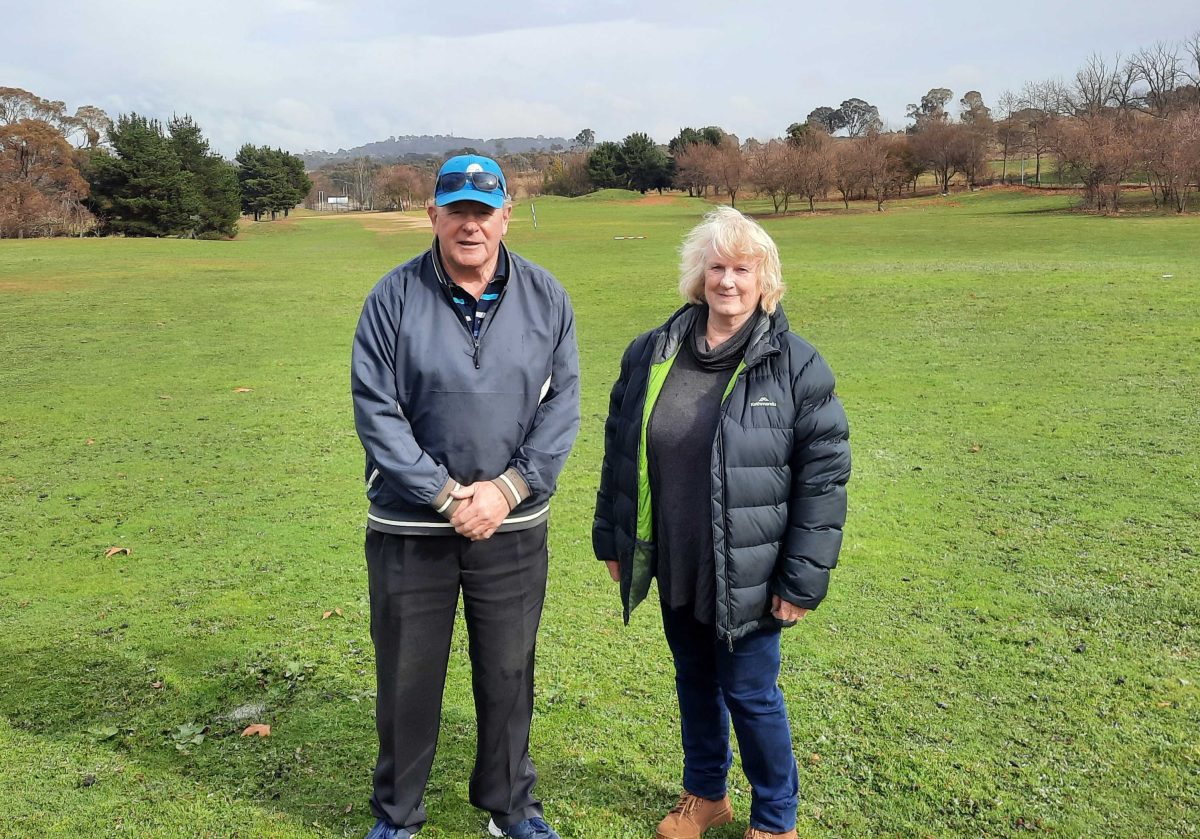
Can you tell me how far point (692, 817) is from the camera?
3393 millimetres

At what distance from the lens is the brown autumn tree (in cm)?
4678

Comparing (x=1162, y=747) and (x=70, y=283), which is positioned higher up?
(x=70, y=283)

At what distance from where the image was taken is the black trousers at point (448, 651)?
3.20 m

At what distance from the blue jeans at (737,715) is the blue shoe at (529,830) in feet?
1.72

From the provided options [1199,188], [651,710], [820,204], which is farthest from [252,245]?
[1199,188]

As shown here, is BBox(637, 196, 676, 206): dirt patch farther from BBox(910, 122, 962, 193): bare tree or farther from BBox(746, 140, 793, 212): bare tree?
BBox(910, 122, 962, 193): bare tree

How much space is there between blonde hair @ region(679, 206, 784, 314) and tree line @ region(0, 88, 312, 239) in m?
49.1

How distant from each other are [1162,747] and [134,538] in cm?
638

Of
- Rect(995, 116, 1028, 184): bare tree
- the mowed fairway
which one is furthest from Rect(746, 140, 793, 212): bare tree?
the mowed fairway

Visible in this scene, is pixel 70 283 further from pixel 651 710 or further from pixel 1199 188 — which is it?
pixel 1199 188

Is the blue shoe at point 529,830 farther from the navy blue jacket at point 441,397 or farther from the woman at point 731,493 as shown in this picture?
the navy blue jacket at point 441,397

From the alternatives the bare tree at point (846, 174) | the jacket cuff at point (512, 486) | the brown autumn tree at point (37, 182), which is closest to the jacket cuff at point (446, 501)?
the jacket cuff at point (512, 486)

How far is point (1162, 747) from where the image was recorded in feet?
12.6

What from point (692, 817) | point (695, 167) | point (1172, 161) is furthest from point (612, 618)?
point (695, 167)
